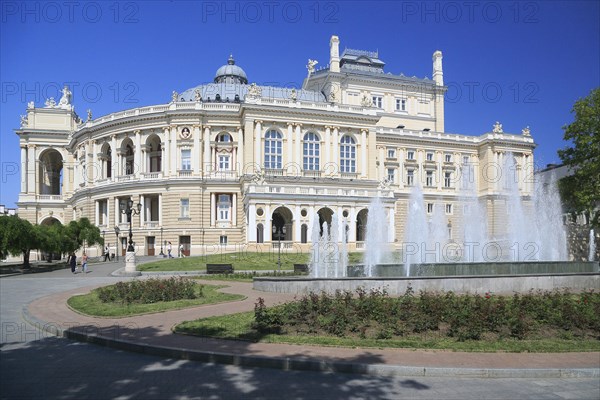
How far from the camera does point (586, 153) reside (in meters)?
39.7

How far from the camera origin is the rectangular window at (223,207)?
6200cm

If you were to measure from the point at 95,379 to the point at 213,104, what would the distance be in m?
57.0

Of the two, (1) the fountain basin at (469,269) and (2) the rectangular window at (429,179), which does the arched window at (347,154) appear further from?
(1) the fountain basin at (469,269)

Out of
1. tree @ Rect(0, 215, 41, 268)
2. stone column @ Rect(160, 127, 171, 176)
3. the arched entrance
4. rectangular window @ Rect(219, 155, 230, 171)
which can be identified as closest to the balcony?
stone column @ Rect(160, 127, 171, 176)

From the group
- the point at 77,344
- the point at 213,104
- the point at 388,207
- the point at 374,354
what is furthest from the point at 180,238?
the point at 374,354

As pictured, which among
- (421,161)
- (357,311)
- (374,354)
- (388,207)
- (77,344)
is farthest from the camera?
(421,161)

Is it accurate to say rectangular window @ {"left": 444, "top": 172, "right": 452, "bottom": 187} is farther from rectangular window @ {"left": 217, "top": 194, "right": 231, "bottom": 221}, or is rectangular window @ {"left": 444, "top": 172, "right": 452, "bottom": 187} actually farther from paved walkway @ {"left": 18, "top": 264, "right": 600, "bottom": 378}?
paved walkway @ {"left": 18, "top": 264, "right": 600, "bottom": 378}

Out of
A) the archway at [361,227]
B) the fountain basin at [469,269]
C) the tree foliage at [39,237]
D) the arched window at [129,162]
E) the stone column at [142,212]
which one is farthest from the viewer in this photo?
the arched window at [129,162]

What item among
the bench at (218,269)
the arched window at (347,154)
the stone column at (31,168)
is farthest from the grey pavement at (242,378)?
the stone column at (31,168)

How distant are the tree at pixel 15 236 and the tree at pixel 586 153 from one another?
48065 millimetres

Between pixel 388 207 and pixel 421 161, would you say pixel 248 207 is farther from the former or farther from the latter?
pixel 421 161

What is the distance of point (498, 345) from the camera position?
10812 mm

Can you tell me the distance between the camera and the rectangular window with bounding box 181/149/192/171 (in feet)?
204

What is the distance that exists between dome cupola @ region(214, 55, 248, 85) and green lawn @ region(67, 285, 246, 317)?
6343 cm
